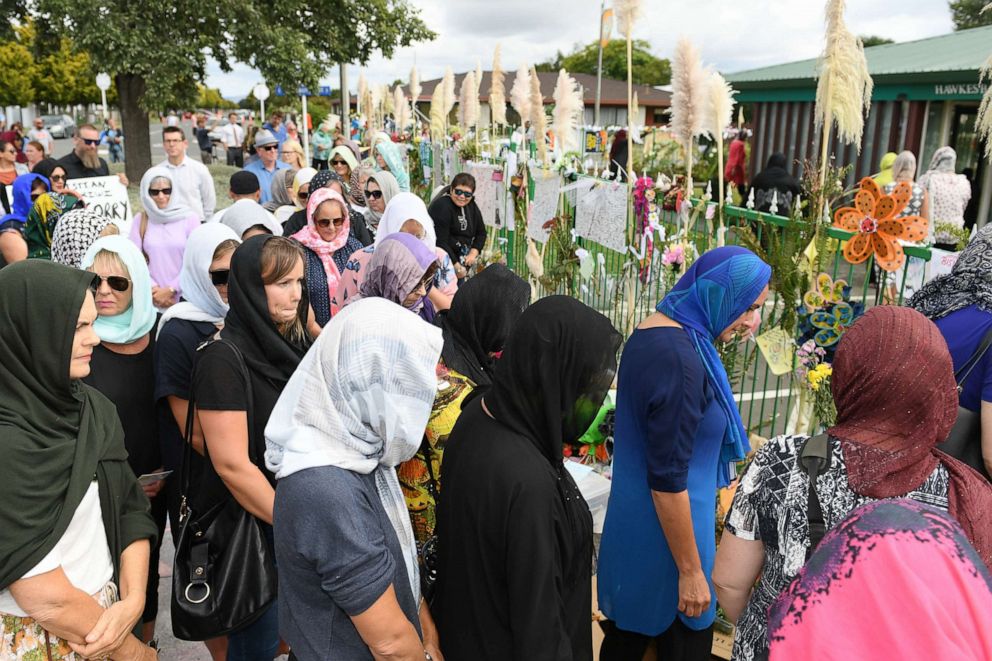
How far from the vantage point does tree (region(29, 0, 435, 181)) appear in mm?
14602

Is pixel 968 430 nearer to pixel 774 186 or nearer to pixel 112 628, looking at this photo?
pixel 112 628

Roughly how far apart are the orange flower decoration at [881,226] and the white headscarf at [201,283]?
2.59 m

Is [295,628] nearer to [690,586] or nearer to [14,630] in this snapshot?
[14,630]

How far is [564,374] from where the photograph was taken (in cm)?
164

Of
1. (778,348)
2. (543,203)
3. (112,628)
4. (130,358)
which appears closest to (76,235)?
(130,358)

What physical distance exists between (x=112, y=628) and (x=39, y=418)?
0.55m

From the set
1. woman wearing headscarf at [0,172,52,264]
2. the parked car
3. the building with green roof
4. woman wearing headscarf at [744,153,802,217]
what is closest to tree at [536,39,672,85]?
the parked car

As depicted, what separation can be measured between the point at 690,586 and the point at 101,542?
1.62 m

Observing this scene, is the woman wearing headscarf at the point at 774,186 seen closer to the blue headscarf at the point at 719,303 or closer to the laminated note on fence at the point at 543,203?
the laminated note on fence at the point at 543,203

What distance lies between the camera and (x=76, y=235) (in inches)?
144

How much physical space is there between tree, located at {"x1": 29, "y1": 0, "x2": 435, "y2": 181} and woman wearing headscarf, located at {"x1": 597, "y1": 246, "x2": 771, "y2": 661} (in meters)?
15.2

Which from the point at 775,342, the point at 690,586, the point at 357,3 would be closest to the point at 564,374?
the point at 690,586

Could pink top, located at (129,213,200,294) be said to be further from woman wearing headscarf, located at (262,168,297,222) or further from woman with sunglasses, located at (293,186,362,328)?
woman wearing headscarf, located at (262,168,297,222)

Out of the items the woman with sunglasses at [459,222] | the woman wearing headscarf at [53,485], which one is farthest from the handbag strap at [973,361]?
the woman with sunglasses at [459,222]
